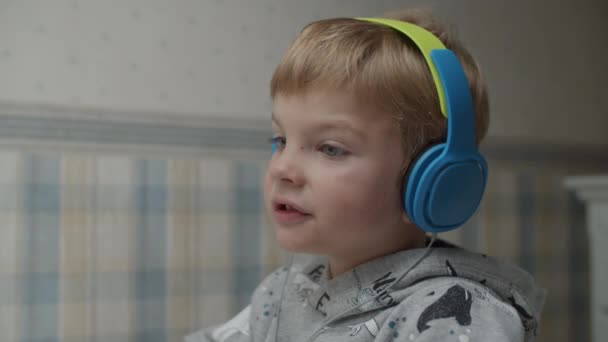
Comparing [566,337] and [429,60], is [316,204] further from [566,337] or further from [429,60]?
[566,337]

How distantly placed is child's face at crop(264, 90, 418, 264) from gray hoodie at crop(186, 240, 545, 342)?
0.07 metres

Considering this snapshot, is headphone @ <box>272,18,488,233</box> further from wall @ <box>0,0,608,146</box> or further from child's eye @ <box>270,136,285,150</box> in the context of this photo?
wall @ <box>0,0,608,146</box>

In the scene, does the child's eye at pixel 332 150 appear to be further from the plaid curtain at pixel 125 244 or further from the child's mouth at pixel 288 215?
the plaid curtain at pixel 125 244

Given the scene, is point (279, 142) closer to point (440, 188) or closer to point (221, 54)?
point (440, 188)

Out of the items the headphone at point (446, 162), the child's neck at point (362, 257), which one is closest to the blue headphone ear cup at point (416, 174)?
the headphone at point (446, 162)

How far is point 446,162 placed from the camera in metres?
0.74

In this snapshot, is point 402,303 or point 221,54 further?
point 221,54

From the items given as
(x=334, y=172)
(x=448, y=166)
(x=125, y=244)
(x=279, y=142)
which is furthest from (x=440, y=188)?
(x=125, y=244)

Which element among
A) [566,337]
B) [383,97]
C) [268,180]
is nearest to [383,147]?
[383,97]

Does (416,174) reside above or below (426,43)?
below

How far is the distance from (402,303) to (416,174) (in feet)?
0.53

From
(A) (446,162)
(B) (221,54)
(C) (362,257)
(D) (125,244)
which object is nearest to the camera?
(A) (446,162)

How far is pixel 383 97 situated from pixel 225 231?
2.96 ft

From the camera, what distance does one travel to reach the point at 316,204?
2.62 feet
